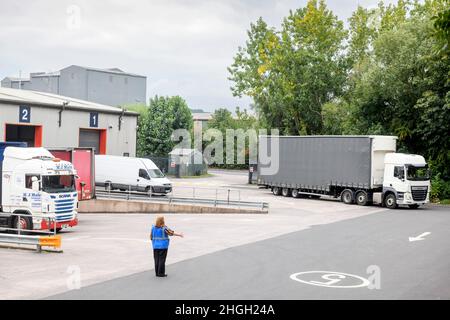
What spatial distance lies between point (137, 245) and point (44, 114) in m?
22.6

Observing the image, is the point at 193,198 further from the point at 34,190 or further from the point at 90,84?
the point at 90,84

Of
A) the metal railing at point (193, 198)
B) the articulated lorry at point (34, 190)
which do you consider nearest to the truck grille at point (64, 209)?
the articulated lorry at point (34, 190)

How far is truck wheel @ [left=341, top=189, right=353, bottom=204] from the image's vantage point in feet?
123

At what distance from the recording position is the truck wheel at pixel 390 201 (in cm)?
3525

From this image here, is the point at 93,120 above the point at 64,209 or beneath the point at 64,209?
above

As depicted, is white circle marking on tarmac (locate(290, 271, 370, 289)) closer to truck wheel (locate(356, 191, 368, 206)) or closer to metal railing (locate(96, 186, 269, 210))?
metal railing (locate(96, 186, 269, 210))

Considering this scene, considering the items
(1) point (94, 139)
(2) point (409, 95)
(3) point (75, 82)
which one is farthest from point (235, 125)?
(2) point (409, 95)

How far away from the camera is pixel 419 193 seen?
34.8 metres

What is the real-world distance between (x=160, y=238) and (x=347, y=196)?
25112mm

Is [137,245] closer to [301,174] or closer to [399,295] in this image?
[399,295]

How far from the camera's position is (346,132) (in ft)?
159

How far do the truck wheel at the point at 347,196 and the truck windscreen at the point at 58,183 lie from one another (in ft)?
61.7

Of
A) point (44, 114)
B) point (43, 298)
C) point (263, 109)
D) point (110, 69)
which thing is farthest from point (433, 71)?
point (110, 69)
